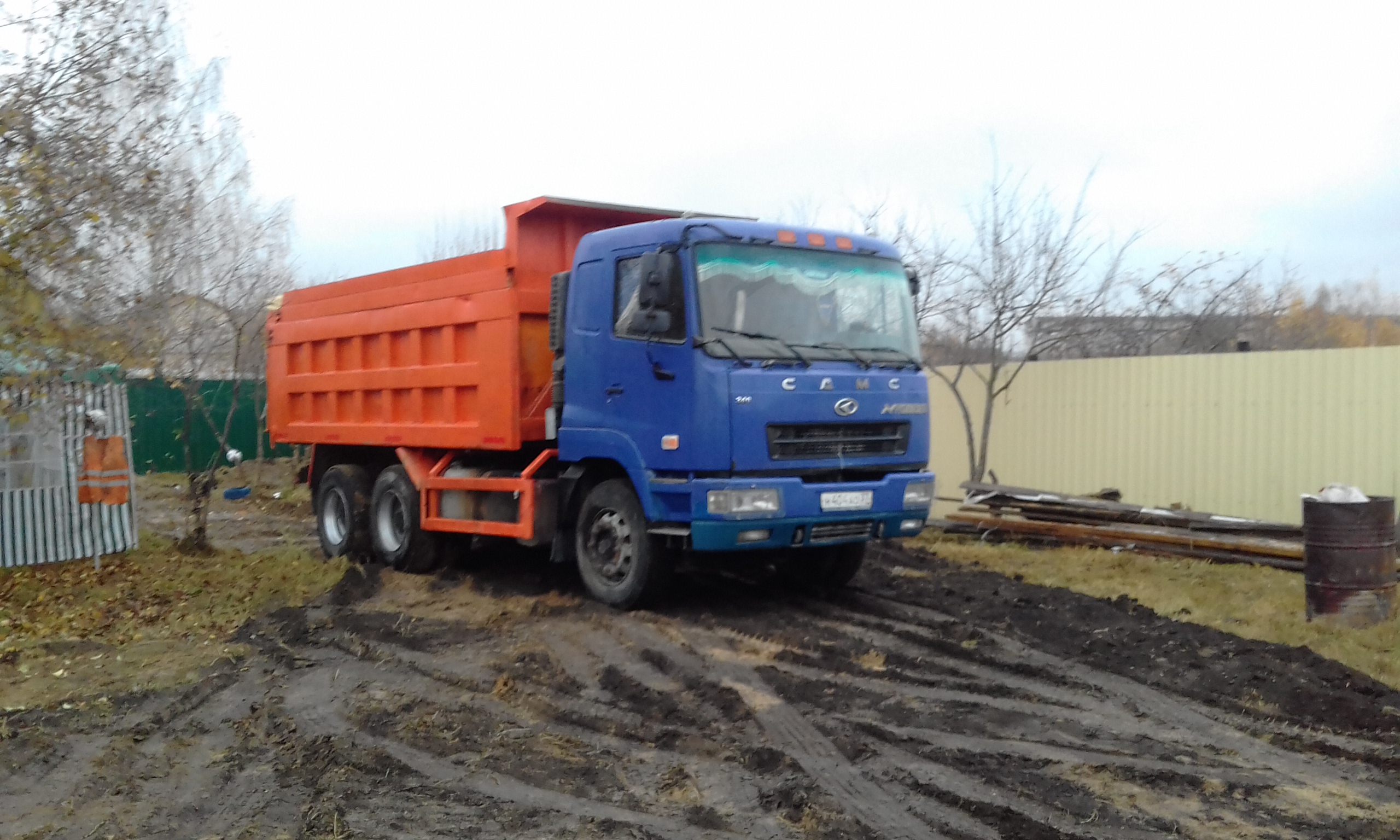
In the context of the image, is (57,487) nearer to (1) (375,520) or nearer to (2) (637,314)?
(1) (375,520)

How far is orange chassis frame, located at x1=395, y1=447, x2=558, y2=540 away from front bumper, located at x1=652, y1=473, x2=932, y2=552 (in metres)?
1.60

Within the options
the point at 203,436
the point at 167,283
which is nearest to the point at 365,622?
the point at 167,283

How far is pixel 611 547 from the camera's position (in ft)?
28.3

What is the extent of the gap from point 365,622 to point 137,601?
2.72m

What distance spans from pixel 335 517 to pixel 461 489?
→ 9.92ft

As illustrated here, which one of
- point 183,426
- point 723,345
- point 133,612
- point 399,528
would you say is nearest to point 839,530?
point 723,345

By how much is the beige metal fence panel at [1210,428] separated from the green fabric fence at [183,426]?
57.4 feet

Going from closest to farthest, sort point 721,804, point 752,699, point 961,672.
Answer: point 721,804, point 752,699, point 961,672

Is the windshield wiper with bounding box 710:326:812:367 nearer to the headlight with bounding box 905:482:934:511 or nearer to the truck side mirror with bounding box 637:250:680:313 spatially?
the truck side mirror with bounding box 637:250:680:313

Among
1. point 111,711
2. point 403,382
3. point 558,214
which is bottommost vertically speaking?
point 111,711

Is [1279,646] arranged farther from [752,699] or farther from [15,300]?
[15,300]

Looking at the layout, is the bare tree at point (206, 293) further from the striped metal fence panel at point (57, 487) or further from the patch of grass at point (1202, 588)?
the patch of grass at point (1202, 588)

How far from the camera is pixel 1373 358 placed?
10891 mm

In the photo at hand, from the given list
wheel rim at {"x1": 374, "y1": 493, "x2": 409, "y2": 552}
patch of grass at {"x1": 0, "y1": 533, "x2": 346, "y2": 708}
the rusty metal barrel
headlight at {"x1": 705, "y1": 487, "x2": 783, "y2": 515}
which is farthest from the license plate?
wheel rim at {"x1": 374, "y1": 493, "x2": 409, "y2": 552}
